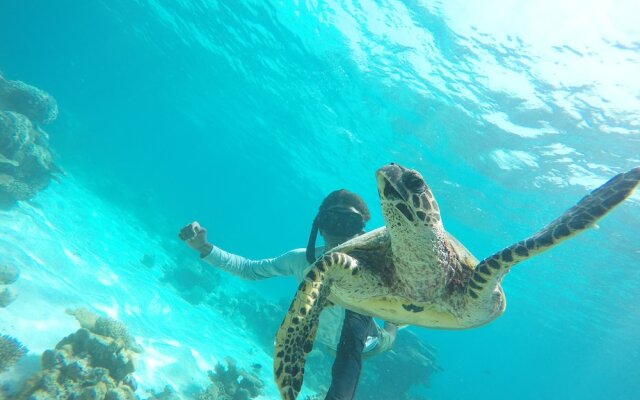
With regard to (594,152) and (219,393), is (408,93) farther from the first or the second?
(219,393)

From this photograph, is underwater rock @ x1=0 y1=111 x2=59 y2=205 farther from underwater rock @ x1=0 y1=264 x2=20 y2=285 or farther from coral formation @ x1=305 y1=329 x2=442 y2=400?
coral formation @ x1=305 y1=329 x2=442 y2=400

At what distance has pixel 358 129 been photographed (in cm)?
2234

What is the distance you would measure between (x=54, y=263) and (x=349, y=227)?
950 centimetres

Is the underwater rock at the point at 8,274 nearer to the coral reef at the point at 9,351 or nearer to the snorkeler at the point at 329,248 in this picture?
the coral reef at the point at 9,351

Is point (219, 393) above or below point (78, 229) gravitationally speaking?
above

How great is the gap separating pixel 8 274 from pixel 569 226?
956 centimetres

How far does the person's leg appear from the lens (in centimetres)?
320

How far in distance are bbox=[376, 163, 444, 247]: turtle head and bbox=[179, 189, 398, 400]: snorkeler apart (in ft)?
5.18

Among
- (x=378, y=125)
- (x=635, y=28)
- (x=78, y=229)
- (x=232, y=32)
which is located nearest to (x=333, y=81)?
(x=378, y=125)

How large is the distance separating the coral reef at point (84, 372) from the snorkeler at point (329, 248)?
107 inches

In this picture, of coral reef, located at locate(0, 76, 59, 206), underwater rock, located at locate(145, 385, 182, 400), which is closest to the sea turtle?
underwater rock, located at locate(145, 385, 182, 400)

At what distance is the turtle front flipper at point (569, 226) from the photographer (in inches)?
91.2

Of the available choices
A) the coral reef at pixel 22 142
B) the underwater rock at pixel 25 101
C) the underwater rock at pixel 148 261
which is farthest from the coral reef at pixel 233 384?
the underwater rock at pixel 25 101

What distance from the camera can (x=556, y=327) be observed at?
1861 inches
